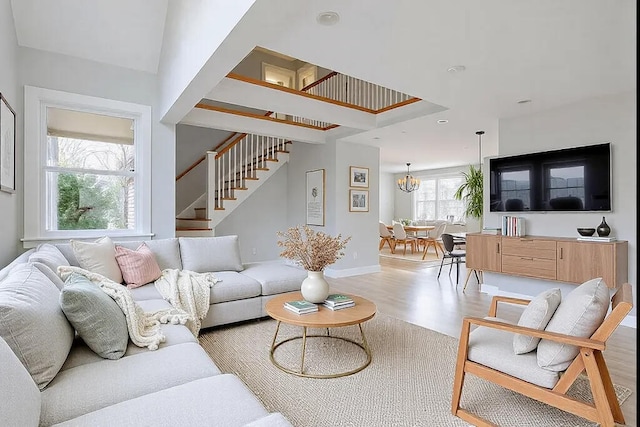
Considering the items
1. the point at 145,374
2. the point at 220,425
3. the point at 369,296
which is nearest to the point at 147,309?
the point at 145,374

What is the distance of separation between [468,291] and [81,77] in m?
5.28

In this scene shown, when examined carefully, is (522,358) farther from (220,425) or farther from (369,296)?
(369,296)

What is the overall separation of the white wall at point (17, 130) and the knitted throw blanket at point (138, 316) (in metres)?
A: 1.05

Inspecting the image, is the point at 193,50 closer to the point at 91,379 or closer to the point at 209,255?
the point at 209,255

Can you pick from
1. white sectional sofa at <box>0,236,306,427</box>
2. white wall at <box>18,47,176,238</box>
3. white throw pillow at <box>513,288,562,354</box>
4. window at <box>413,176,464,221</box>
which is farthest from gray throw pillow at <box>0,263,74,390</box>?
window at <box>413,176,464,221</box>

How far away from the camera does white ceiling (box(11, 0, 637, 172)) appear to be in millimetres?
2143

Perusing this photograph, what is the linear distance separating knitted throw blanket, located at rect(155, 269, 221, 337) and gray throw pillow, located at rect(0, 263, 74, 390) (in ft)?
3.83

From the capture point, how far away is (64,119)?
353cm

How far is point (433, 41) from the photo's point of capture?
2564mm

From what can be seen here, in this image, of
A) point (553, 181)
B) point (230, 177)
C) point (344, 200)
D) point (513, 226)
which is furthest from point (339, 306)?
point (230, 177)

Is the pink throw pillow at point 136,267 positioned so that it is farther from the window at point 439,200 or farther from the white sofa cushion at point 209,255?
the window at point 439,200

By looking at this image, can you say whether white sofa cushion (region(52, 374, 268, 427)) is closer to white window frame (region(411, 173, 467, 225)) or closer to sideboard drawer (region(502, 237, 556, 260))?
sideboard drawer (region(502, 237, 556, 260))

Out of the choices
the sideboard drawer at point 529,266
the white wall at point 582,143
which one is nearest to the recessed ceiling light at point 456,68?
the white wall at point 582,143

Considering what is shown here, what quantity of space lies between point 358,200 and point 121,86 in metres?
3.85
